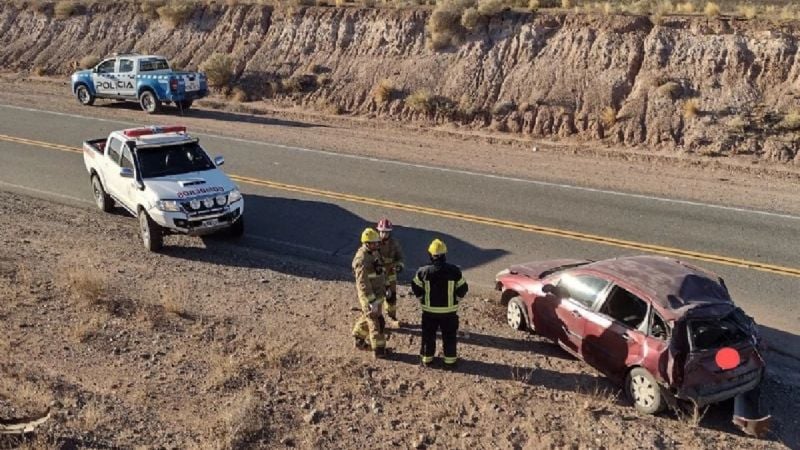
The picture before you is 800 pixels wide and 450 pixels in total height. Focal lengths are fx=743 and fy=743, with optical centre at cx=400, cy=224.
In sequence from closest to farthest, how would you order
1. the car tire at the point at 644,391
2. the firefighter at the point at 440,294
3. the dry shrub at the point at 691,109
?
1. the car tire at the point at 644,391
2. the firefighter at the point at 440,294
3. the dry shrub at the point at 691,109

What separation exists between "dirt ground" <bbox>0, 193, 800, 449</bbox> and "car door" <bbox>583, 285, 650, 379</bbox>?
33cm

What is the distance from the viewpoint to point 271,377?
8445mm

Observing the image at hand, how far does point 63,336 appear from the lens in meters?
9.25

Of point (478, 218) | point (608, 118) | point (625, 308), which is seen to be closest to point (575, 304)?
point (625, 308)

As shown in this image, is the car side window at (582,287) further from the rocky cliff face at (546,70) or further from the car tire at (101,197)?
the rocky cliff face at (546,70)

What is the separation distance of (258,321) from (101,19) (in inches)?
1160

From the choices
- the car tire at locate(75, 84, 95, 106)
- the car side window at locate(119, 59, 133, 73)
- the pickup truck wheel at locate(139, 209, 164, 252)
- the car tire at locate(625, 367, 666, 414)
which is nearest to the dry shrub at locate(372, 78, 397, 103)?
the car side window at locate(119, 59, 133, 73)

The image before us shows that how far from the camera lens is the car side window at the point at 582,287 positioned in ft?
28.6

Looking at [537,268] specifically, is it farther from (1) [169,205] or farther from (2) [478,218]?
(1) [169,205]

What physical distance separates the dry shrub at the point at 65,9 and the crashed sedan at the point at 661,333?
109ft

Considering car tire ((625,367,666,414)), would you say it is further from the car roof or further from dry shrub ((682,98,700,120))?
dry shrub ((682,98,700,120))

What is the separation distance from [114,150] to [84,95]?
47.1ft

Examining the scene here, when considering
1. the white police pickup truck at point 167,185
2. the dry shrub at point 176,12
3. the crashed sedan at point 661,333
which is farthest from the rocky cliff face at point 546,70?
the crashed sedan at point 661,333

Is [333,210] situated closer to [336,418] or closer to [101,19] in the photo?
[336,418]
